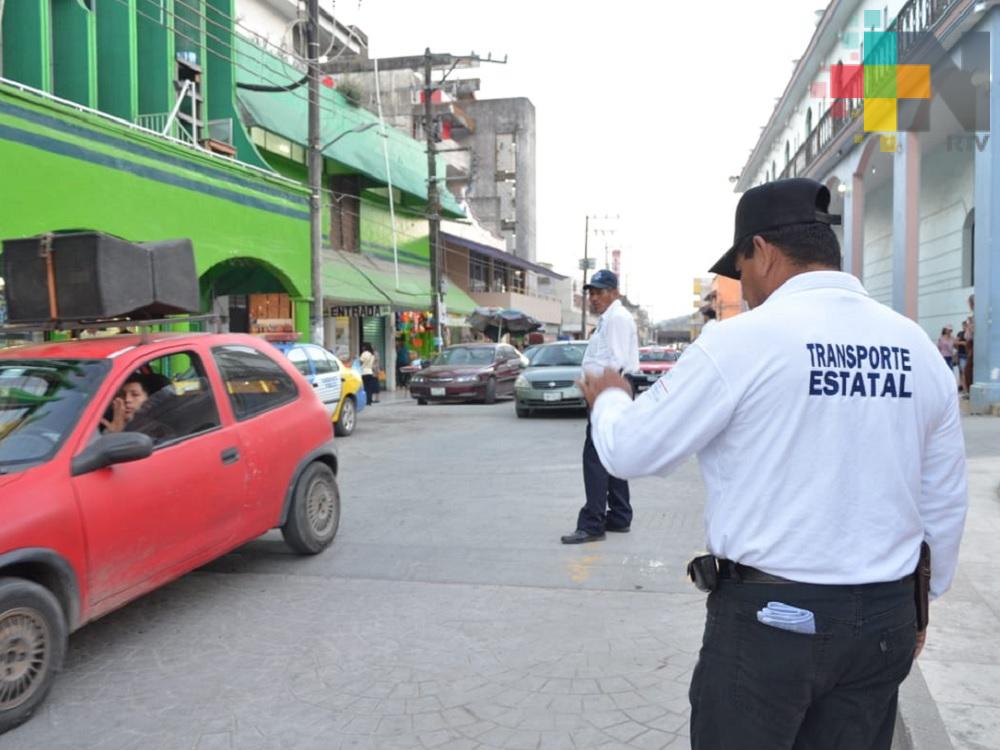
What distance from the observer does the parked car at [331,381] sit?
12711mm

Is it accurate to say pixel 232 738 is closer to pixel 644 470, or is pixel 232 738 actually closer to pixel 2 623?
pixel 2 623

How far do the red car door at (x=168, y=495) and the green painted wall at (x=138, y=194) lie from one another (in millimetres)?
7496

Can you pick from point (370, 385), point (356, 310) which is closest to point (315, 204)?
point (370, 385)

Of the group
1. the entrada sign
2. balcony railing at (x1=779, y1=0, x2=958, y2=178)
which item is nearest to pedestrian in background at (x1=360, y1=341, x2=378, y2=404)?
the entrada sign

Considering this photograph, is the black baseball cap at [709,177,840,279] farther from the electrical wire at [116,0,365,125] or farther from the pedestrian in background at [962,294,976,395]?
the pedestrian in background at [962,294,976,395]

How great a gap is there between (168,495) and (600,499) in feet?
10.0

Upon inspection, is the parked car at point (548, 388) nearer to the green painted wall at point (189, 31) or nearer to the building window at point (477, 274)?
the green painted wall at point (189, 31)

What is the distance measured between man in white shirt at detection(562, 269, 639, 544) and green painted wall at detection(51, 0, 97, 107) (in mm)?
11355

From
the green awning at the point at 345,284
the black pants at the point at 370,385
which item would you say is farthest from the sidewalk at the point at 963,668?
the green awning at the point at 345,284

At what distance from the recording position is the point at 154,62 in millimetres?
15695

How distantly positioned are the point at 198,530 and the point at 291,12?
20890 mm

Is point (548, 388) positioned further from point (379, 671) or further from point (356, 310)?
point (379, 671)

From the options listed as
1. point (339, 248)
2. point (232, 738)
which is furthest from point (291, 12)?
point (232, 738)

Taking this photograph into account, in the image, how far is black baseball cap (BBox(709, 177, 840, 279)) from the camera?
1923 mm
